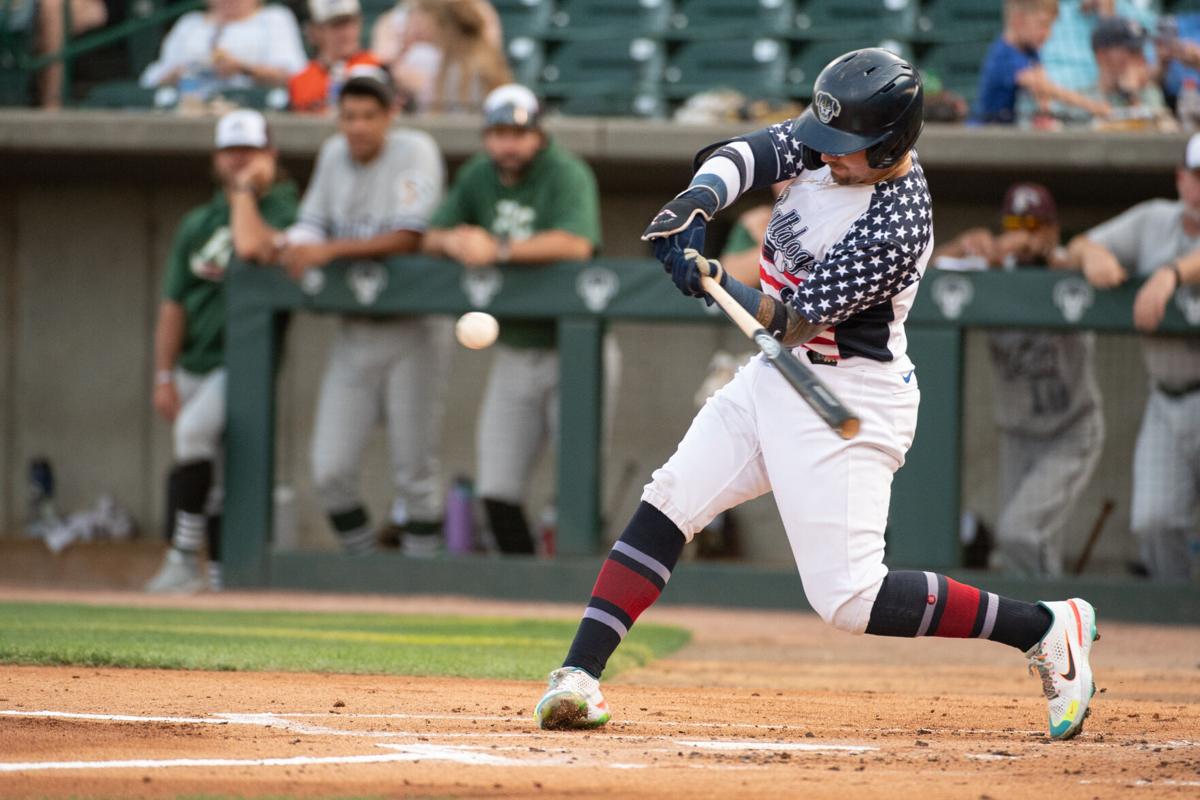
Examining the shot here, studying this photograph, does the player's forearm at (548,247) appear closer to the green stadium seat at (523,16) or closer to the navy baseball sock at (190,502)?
the navy baseball sock at (190,502)

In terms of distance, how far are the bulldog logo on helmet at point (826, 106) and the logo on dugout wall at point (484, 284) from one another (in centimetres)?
397

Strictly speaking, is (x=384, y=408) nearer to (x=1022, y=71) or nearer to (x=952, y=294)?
(x=952, y=294)

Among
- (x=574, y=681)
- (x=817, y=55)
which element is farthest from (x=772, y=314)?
(x=817, y=55)

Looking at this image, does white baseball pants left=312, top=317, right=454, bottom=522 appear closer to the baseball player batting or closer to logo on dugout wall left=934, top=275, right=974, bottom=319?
logo on dugout wall left=934, top=275, right=974, bottom=319

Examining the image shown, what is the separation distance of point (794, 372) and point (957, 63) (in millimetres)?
6765

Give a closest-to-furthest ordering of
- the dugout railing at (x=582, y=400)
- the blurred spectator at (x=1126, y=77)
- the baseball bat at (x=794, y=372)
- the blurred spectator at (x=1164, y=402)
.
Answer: the baseball bat at (x=794, y=372), the blurred spectator at (x=1164, y=402), the dugout railing at (x=582, y=400), the blurred spectator at (x=1126, y=77)

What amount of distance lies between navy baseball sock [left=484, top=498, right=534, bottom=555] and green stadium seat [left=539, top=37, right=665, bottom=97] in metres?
3.21

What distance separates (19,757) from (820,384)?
5.97 feet

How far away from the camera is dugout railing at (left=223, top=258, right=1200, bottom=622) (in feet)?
23.7

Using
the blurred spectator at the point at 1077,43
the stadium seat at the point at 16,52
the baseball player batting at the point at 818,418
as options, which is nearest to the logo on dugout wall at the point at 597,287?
the blurred spectator at the point at 1077,43

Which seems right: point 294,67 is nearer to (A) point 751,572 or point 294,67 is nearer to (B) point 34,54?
(B) point 34,54

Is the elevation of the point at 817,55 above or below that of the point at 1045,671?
above

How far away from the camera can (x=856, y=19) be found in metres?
10.1

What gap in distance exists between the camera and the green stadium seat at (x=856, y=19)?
9.84 meters
